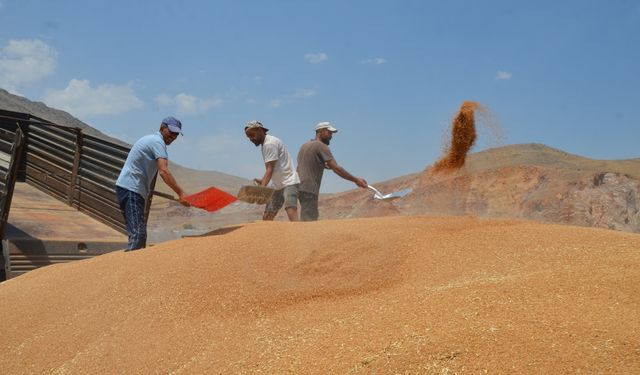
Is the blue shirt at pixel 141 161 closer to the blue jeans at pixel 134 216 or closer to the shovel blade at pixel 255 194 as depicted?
the blue jeans at pixel 134 216

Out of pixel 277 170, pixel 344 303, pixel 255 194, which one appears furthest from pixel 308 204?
pixel 344 303

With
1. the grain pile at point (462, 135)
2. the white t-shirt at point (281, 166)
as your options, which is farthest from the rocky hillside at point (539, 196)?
the white t-shirt at point (281, 166)

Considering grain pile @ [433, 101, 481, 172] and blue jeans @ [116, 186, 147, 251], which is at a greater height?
grain pile @ [433, 101, 481, 172]

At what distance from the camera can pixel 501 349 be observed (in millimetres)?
2029

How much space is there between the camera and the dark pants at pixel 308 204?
6383 millimetres

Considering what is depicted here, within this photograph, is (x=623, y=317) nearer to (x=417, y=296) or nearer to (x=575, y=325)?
(x=575, y=325)

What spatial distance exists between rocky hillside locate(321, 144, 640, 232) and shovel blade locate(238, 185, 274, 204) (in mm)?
4416

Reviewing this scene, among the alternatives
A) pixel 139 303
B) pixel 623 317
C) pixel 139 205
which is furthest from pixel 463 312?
pixel 139 205

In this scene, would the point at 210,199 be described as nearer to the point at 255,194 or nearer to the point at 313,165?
the point at 255,194

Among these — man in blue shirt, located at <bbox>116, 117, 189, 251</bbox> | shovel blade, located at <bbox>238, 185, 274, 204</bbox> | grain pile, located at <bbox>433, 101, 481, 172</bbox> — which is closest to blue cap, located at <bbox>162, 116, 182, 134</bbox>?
man in blue shirt, located at <bbox>116, 117, 189, 251</bbox>

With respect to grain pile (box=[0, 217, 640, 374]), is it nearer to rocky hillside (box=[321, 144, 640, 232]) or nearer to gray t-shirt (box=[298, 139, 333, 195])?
gray t-shirt (box=[298, 139, 333, 195])

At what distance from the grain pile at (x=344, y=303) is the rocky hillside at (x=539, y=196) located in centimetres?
599

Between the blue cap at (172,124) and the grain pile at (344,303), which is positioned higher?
the blue cap at (172,124)

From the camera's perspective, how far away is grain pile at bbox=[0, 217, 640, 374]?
212 centimetres
